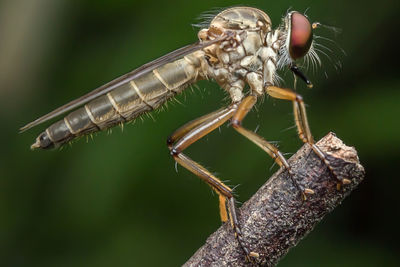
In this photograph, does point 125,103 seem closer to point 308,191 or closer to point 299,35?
point 299,35

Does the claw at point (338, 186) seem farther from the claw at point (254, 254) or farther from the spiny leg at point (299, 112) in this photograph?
the claw at point (254, 254)

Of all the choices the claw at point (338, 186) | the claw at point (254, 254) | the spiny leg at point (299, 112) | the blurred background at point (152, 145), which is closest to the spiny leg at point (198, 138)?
the spiny leg at point (299, 112)

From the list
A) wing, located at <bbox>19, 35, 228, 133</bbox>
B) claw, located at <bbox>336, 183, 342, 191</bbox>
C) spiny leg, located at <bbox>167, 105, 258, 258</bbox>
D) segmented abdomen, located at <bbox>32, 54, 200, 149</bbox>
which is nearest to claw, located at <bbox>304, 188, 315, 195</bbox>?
claw, located at <bbox>336, 183, 342, 191</bbox>

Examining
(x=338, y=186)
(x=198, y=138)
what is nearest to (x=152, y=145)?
(x=198, y=138)

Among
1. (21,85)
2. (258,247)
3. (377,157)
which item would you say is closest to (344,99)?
(377,157)

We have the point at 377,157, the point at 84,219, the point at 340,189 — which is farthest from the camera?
the point at 84,219

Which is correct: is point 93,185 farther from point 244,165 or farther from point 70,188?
point 244,165

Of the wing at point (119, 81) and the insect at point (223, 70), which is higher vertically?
the wing at point (119, 81)
